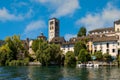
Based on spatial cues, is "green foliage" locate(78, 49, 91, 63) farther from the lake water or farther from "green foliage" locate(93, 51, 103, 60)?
the lake water

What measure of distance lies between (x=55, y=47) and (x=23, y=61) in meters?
17.3

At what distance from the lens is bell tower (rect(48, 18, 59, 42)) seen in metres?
191

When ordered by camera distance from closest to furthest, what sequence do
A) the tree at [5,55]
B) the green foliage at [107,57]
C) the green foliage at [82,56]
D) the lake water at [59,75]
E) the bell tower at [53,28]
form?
the lake water at [59,75]
the green foliage at [82,56]
the green foliage at [107,57]
the tree at [5,55]
the bell tower at [53,28]

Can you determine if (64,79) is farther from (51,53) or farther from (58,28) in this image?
(58,28)

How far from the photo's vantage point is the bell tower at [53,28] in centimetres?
19132

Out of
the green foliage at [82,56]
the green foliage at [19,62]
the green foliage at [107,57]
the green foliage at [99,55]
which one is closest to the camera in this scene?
the green foliage at [82,56]

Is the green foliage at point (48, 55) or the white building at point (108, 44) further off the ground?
the white building at point (108, 44)

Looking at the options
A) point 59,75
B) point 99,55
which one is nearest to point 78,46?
point 99,55

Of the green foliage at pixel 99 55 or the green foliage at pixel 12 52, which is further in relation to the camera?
the green foliage at pixel 12 52

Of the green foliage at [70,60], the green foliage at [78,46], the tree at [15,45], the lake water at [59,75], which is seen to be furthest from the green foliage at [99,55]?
the lake water at [59,75]

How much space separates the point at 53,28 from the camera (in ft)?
631

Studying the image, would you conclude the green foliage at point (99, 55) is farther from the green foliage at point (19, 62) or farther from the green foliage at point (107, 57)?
the green foliage at point (19, 62)

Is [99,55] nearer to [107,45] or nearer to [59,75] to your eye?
[107,45]

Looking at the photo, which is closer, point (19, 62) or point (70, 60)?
point (70, 60)
